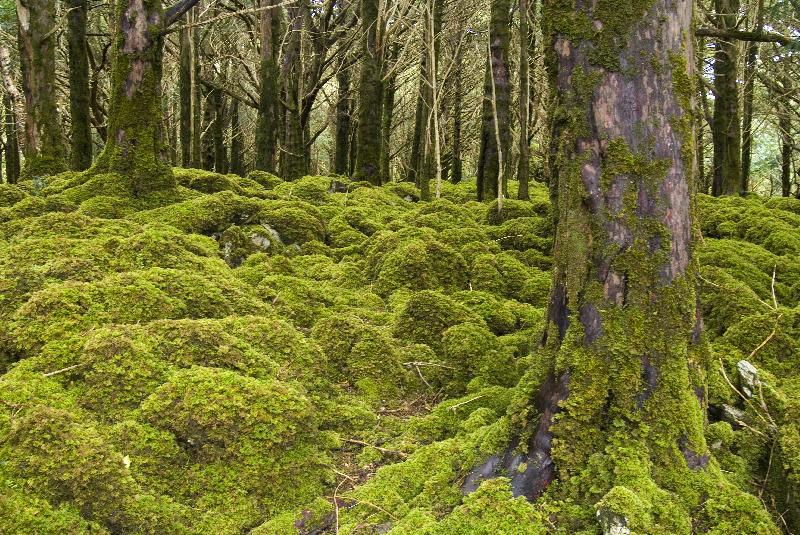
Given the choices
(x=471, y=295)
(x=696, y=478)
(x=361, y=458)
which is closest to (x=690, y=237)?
(x=696, y=478)

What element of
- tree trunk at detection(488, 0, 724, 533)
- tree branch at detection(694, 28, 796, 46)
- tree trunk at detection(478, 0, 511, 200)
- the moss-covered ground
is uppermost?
tree trunk at detection(478, 0, 511, 200)

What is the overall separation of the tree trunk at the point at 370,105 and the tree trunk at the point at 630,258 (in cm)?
1069

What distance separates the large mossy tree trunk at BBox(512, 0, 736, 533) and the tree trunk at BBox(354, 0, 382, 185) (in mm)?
10673

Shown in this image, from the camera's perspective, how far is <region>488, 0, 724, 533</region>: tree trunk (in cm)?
252

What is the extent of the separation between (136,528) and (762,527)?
255 centimetres

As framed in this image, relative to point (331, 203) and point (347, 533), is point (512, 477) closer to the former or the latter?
point (347, 533)

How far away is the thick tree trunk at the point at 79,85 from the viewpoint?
11203 mm

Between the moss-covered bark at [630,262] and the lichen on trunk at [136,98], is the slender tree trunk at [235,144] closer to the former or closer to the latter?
the lichen on trunk at [136,98]

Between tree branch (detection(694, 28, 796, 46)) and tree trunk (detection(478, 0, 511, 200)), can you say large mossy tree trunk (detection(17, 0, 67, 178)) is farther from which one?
tree branch (detection(694, 28, 796, 46))

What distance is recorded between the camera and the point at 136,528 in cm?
241

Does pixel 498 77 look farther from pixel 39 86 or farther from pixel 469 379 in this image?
pixel 39 86

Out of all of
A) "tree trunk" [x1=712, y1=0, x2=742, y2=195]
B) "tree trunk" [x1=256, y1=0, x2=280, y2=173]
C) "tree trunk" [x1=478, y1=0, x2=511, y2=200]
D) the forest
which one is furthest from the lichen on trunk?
"tree trunk" [x1=712, y1=0, x2=742, y2=195]

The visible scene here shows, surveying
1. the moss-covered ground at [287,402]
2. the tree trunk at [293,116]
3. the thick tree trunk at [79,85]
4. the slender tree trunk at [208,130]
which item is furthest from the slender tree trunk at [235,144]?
the moss-covered ground at [287,402]

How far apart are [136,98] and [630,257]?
274 inches
